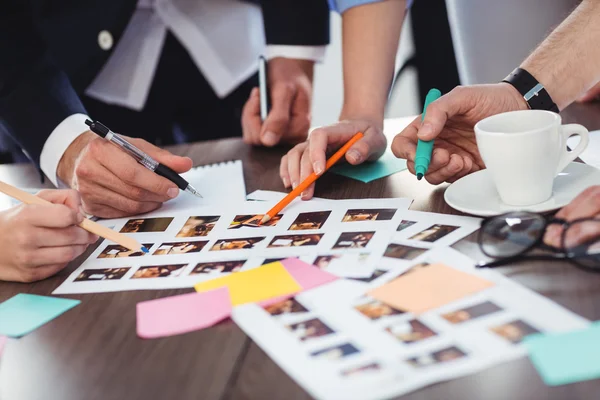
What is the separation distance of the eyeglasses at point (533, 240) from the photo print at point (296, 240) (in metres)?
0.23

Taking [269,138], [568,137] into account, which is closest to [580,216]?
[568,137]

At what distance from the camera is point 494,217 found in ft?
2.78

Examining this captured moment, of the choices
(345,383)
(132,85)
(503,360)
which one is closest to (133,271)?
(345,383)

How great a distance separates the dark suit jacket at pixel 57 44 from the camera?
135cm

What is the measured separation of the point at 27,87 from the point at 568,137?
1.06 metres

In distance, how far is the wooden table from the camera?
58 cm

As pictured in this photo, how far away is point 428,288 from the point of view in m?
0.74

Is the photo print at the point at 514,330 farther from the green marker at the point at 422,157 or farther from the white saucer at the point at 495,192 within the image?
the green marker at the point at 422,157

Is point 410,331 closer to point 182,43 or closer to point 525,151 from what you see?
point 525,151

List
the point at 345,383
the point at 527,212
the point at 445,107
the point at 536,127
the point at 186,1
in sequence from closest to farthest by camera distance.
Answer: the point at 345,383
the point at 527,212
the point at 536,127
the point at 445,107
the point at 186,1

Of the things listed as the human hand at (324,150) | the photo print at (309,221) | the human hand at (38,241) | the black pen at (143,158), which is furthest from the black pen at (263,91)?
the human hand at (38,241)

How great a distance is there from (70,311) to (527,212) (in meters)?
0.60

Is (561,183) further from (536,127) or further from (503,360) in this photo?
(503,360)

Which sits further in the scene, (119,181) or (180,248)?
(119,181)
